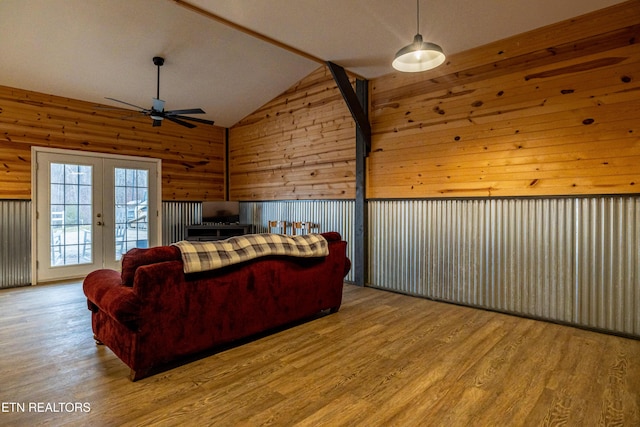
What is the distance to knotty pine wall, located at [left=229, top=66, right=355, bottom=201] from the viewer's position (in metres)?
5.63

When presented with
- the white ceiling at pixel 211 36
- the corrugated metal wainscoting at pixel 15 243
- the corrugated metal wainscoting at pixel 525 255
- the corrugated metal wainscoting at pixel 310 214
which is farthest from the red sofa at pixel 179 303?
the corrugated metal wainscoting at pixel 15 243

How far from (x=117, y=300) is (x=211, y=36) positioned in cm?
377

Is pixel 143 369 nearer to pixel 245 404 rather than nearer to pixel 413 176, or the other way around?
pixel 245 404

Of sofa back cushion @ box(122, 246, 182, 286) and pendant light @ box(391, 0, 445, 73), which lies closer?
sofa back cushion @ box(122, 246, 182, 286)

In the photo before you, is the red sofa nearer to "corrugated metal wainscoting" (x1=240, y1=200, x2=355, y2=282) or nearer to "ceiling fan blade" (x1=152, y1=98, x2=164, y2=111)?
"corrugated metal wainscoting" (x1=240, y1=200, x2=355, y2=282)

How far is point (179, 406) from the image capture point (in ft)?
6.85

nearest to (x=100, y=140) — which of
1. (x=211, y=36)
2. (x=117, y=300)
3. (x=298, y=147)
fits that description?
(x=211, y=36)

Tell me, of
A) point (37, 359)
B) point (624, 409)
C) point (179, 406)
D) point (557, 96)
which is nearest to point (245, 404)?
point (179, 406)

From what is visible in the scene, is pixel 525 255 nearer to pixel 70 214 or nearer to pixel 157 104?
pixel 157 104

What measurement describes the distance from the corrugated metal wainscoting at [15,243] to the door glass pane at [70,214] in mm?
309

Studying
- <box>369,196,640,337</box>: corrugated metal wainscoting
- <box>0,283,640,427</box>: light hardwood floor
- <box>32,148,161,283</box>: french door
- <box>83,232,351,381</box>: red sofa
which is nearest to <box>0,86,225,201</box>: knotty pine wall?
<box>32,148,161,283</box>: french door

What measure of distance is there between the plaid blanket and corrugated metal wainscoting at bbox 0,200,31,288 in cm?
422

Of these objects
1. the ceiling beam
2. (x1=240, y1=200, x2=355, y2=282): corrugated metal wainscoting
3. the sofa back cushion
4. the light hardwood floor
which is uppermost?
the ceiling beam

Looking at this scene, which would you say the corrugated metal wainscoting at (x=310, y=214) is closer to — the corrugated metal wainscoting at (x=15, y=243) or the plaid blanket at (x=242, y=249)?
the plaid blanket at (x=242, y=249)
